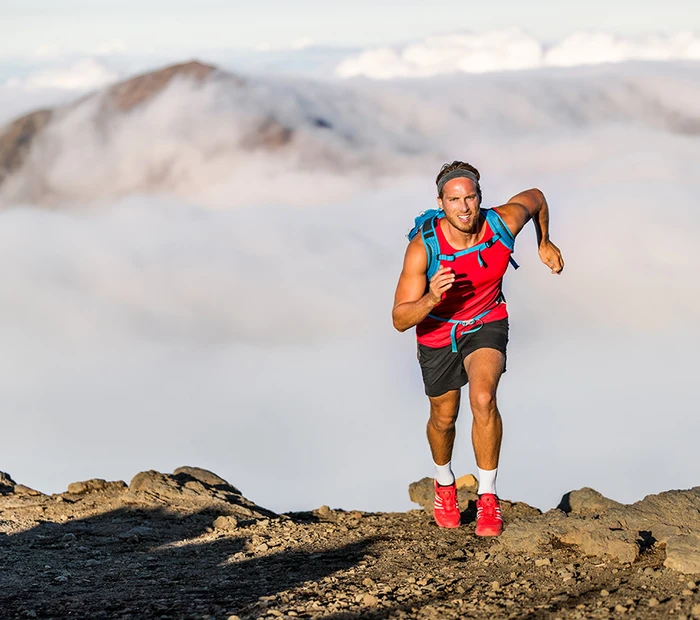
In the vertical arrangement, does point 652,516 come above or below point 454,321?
below

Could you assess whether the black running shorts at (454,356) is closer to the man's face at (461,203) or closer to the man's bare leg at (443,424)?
the man's bare leg at (443,424)

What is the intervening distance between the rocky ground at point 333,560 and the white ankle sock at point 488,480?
0.28 metres

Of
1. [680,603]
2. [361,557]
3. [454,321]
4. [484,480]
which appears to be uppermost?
[454,321]

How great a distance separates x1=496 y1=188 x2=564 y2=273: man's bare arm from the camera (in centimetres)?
713

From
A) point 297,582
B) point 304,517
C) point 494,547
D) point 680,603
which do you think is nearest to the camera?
point 680,603

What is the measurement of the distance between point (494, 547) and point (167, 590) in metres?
2.20

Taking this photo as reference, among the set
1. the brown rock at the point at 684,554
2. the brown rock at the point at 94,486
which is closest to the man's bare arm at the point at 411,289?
the brown rock at the point at 684,554

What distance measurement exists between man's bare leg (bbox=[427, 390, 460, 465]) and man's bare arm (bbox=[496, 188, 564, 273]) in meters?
1.20

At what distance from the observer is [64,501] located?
9094 mm

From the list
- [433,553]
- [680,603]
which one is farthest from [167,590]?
[680,603]

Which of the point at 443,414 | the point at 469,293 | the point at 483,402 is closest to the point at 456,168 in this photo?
the point at 469,293

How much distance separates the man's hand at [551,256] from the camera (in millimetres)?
7406

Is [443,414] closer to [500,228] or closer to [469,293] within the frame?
[469,293]

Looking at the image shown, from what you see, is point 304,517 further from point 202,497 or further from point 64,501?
point 64,501
